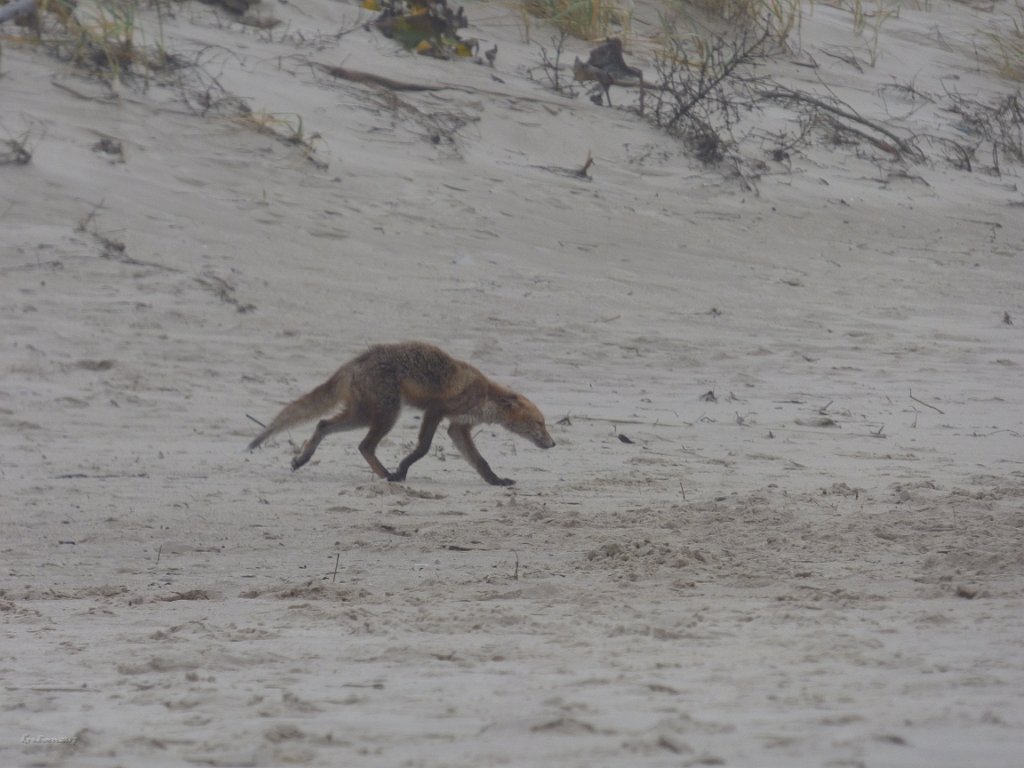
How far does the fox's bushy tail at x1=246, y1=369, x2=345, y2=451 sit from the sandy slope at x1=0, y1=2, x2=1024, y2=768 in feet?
0.81

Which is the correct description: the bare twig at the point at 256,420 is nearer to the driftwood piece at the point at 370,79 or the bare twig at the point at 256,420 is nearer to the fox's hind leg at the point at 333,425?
the fox's hind leg at the point at 333,425

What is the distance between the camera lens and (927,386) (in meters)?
9.28

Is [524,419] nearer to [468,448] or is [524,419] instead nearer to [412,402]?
[468,448]

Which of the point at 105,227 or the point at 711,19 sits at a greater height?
the point at 711,19

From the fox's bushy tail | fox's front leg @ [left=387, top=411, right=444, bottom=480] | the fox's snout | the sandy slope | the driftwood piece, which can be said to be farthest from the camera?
the driftwood piece

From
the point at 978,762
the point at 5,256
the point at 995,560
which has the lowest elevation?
the point at 5,256

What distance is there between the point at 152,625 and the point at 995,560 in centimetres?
301

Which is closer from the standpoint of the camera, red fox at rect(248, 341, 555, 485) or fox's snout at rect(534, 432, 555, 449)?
red fox at rect(248, 341, 555, 485)

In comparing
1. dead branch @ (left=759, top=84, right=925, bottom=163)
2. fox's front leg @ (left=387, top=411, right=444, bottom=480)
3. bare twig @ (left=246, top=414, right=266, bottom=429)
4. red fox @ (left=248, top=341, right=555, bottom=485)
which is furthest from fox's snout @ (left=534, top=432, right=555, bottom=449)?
dead branch @ (left=759, top=84, right=925, bottom=163)

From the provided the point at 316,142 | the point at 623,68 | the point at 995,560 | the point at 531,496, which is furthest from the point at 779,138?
the point at 995,560

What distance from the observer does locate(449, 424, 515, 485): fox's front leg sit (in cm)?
782

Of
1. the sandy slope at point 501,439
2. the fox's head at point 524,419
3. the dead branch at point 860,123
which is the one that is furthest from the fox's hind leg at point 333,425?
the dead branch at point 860,123

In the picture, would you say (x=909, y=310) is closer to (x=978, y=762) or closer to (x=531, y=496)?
(x=531, y=496)

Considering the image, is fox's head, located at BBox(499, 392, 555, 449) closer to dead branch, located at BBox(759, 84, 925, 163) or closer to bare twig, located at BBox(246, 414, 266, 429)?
bare twig, located at BBox(246, 414, 266, 429)
